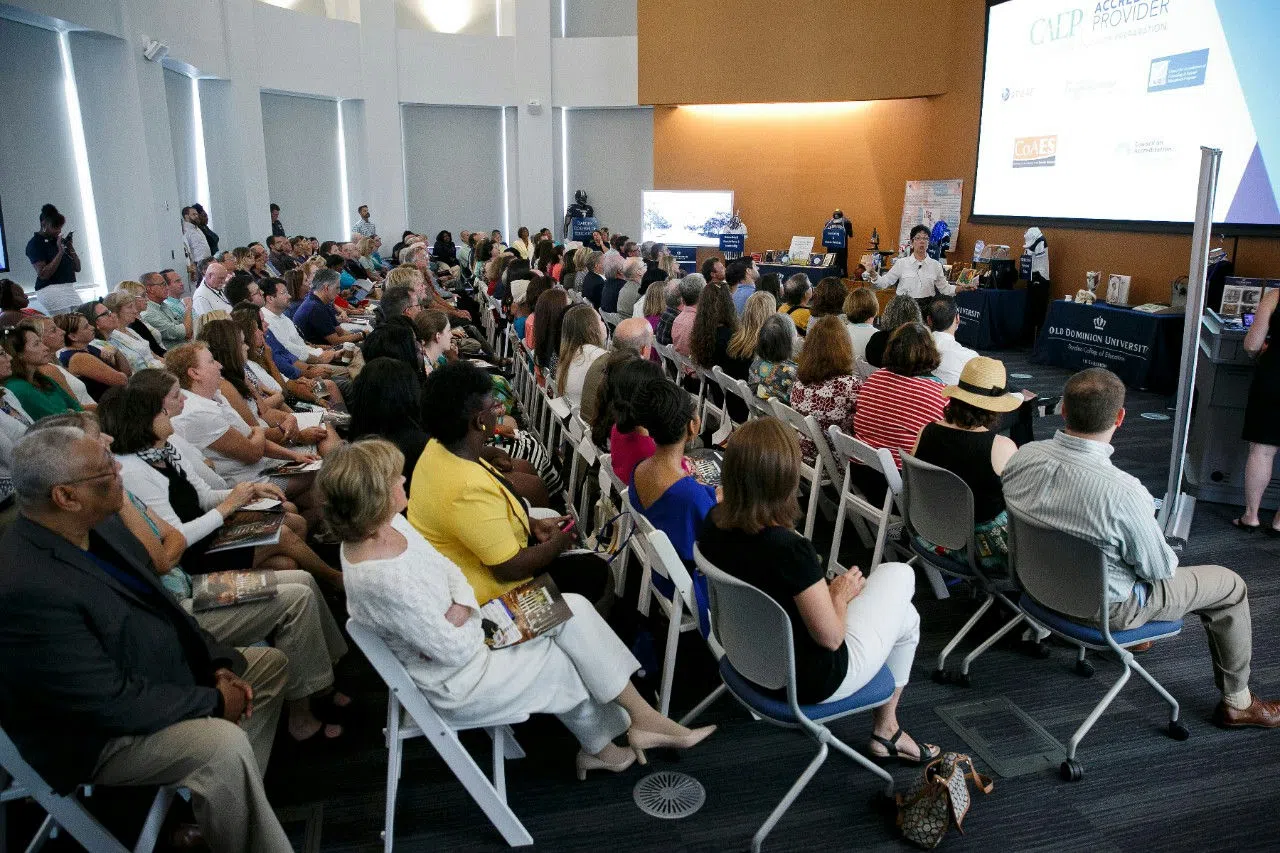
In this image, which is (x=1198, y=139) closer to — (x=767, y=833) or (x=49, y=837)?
(x=767, y=833)

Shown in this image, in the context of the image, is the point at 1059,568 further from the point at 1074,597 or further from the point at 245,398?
the point at 245,398

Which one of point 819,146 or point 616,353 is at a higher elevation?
point 819,146

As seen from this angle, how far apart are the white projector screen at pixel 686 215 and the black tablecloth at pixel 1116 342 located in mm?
7236

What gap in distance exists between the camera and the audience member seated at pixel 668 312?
6270mm

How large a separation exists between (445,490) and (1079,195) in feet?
30.7

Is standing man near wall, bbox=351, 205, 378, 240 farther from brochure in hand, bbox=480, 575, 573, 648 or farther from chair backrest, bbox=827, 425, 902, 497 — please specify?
brochure in hand, bbox=480, 575, 573, 648

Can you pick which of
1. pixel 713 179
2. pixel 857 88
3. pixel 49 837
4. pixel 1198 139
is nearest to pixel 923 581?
pixel 49 837

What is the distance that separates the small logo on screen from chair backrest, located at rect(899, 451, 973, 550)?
832 centimetres

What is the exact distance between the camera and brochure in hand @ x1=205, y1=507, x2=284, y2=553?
2803 mm

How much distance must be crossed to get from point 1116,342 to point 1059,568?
6.66m

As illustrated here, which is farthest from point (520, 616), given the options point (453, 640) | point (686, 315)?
point (686, 315)

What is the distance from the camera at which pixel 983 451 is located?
9.84 ft

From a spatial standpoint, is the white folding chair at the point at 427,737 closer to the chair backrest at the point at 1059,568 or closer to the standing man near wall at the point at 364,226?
the chair backrest at the point at 1059,568

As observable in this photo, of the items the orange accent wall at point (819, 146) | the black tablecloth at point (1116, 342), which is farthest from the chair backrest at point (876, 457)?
the orange accent wall at point (819, 146)
